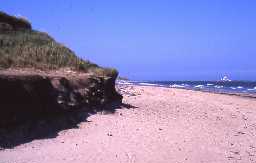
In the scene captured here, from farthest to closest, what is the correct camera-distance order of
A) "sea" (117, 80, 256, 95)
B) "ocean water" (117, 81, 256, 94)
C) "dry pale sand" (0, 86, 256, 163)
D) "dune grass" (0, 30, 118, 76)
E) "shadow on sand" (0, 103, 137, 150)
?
"ocean water" (117, 81, 256, 94) → "sea" (117, 80, 256, 95) → "dune grass" (0, 30, 118, 76) → "shadow on sand" (0, 103, 137, 150) → "dry pale sand" (0, 86, 256, 163)

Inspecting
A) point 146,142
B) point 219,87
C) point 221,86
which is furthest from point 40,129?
point 221,86

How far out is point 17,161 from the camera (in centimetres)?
1005

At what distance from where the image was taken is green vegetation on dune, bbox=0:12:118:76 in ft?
53.5

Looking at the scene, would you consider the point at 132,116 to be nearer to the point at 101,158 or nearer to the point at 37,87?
the point at 37,87

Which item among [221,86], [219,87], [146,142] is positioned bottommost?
[146,142]

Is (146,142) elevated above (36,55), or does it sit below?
below

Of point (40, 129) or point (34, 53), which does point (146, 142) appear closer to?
point (40, 129)

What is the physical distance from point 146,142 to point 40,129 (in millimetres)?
3253

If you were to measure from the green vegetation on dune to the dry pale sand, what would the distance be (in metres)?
3.45

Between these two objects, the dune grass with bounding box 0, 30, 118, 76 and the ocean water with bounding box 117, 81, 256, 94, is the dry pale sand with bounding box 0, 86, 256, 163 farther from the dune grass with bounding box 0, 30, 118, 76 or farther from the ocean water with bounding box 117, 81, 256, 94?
the ocean water with bounding box 117, 81, 256, 94

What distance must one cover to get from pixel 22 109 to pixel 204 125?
22.8 feet

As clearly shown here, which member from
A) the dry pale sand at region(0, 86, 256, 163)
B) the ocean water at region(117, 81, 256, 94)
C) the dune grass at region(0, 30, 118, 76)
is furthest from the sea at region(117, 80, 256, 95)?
the dry pale sand at region(0, 86, 256, 163)

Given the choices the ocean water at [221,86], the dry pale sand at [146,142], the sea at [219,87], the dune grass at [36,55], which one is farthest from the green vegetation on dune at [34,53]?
the ocean water at [221,86]

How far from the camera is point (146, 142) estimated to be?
1244cm
